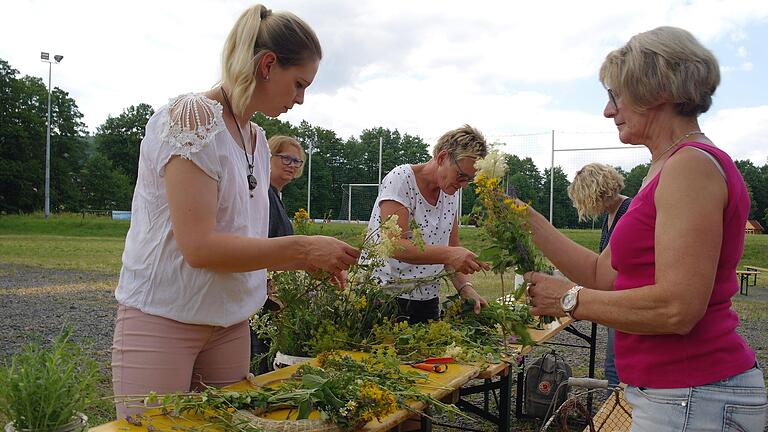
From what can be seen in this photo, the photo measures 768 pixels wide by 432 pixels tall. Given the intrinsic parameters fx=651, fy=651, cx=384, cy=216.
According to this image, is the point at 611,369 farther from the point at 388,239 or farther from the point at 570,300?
the point at 570,300

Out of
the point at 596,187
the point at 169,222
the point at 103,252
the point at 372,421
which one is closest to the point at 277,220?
the point at 169,222

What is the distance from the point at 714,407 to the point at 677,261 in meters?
0.37

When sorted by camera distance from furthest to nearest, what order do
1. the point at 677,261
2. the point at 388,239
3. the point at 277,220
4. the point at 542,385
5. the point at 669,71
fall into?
the point at 542,385 → the point at 277,220 → the point at 388,239 → the point at 669,71 → the point at 677,261

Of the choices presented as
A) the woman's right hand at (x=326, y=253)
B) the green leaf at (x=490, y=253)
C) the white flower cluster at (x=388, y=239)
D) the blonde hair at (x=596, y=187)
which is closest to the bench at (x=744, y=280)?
the blonde hair at (x=596, y=187)

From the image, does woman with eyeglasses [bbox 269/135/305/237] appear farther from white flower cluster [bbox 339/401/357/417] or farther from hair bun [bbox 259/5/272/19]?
white flower cluster [bbox 339/401/357/417]

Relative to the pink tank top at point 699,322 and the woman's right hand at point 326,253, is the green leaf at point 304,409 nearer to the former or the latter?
the woman's right hand at point 326,253

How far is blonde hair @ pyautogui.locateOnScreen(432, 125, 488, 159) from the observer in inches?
131

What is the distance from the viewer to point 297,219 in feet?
10.6

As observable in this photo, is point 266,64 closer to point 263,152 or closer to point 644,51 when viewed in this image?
point 263,152

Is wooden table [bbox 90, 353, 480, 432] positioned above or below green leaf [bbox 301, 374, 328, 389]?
below

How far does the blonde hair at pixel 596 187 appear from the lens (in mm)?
4805

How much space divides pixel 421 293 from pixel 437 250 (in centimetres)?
38

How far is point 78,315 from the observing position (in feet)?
28.1

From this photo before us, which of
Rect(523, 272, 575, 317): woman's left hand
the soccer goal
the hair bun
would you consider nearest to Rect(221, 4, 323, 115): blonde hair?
the hair bun
